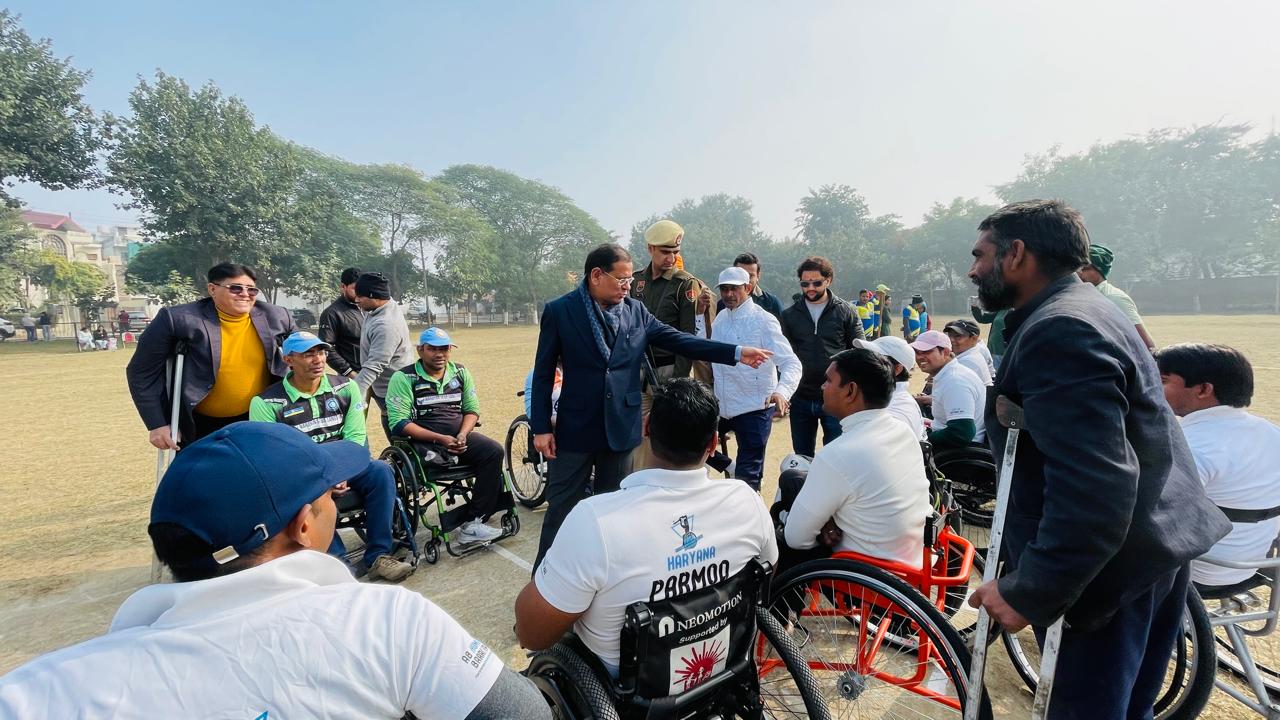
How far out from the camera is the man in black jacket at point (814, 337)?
445 cm

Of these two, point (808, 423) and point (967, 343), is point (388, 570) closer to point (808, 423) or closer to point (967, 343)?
point (808, 423)

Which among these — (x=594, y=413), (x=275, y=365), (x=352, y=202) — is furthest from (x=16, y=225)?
(x=594, y=413)

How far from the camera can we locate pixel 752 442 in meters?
4.11

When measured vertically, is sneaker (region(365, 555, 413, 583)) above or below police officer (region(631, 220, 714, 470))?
below

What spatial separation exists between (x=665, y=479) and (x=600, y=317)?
1.45 meters

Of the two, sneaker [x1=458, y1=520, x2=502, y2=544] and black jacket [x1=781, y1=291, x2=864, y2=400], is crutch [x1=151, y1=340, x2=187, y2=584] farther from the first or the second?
black jacket [x1=781, y1=291, x2=864, y2=400]

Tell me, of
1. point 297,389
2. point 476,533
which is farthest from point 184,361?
point 476,533

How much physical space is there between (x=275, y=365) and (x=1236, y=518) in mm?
4684

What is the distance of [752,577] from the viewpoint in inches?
69.4

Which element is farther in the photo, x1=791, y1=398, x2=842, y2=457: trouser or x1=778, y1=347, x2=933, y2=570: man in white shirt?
x1=791, y1=398, x2=842, y2=457: trouser

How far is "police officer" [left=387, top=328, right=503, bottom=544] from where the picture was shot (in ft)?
13.1

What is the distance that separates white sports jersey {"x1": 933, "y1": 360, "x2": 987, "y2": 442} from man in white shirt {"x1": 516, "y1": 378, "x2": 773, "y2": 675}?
107 inches

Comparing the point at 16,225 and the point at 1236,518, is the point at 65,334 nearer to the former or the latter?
the point at 16,225

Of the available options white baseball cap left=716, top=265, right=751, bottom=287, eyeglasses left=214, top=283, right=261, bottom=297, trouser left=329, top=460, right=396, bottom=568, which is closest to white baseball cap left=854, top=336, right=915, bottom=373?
white baseball cap left=716, top=265, right=751, bottom=287
